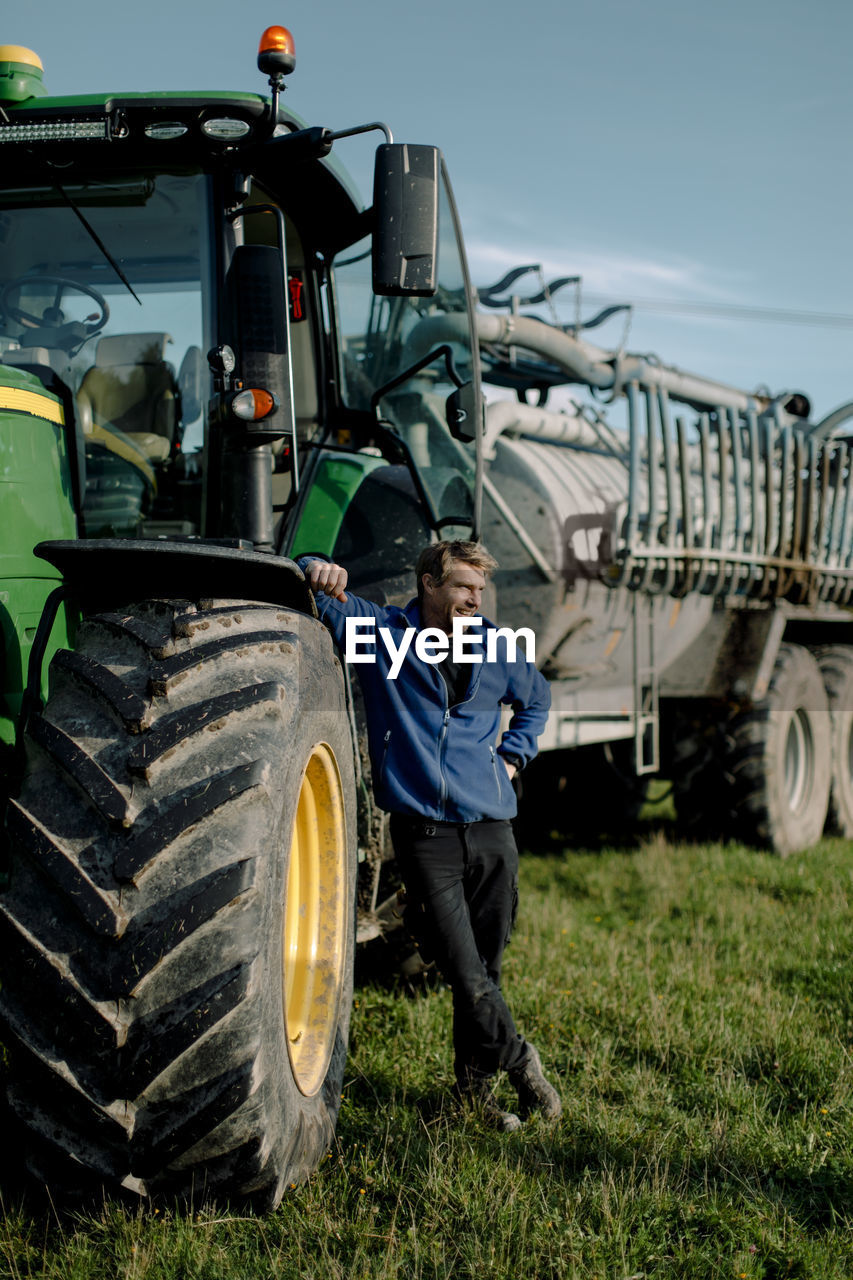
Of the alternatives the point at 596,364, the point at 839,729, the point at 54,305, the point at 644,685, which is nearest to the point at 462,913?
the point at 54,305

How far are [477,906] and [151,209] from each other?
2118 mm

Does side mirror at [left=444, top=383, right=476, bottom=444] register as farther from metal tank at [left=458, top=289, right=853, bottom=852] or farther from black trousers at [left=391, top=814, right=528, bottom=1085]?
metal tank at [left=458, top=289, right=853, bottom=852]

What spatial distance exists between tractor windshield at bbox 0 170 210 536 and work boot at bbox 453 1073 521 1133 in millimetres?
1747

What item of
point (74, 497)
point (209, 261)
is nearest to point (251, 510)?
point (74, 497)

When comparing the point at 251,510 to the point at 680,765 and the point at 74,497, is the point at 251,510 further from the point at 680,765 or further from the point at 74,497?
the point at 680,765

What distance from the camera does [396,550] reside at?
390cm

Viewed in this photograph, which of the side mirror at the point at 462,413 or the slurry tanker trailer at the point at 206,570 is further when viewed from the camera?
the side mirror at the point at 462,413

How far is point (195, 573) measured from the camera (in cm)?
262

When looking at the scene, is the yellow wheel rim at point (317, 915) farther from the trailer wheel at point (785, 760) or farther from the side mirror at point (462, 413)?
the trailer wheel at point (785, 760)

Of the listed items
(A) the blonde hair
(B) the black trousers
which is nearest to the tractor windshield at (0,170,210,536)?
(A) the blonde hair

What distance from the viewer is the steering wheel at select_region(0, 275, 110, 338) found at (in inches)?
126

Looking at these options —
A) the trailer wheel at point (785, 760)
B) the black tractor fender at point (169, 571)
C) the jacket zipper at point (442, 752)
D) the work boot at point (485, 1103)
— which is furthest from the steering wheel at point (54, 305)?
the trailer wheel at point (785, 760)

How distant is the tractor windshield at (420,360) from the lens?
412 centimetres

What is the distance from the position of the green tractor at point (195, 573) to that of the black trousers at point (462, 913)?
186 millimetres
